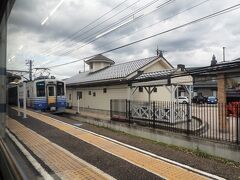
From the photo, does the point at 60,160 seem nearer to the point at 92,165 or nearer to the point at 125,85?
the point at 92,165

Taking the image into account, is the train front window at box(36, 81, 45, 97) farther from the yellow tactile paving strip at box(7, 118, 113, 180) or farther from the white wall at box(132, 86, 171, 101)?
the yellow tactile paving strip at box(7, 118, 113, 180)

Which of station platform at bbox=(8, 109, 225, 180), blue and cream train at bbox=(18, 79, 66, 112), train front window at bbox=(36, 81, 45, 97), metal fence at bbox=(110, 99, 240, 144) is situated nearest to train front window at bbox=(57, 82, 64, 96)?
blue and cream train at bbox=(18, 79, 66, 112)

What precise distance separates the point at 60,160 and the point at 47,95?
16.6m

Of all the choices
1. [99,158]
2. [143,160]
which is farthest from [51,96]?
[143,160]

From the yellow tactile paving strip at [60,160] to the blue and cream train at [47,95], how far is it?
12.5 meters

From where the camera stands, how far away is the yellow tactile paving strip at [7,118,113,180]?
252 inches

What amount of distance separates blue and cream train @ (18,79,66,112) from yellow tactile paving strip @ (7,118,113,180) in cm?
1245

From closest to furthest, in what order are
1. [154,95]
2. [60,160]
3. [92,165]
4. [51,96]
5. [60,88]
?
1. [92,165]
2. [60,160]
3. [154,95]
4. [51,96]
5. [60,88]

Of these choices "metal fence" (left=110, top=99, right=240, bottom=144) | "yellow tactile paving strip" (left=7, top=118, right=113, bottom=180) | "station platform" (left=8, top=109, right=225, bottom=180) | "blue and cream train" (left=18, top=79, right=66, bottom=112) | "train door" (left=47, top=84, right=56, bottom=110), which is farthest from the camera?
"train door" (left=47, top=84, right=56, bottom=110)

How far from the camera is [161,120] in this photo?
13977 mm

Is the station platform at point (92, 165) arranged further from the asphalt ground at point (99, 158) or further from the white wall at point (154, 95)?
the white wall at point (154, 95)

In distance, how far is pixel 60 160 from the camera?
7543 mm

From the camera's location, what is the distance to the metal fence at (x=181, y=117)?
37.8 feet

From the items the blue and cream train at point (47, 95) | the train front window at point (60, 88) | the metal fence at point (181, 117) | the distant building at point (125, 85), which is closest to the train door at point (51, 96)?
the blue and cream train at point (47, 95)
